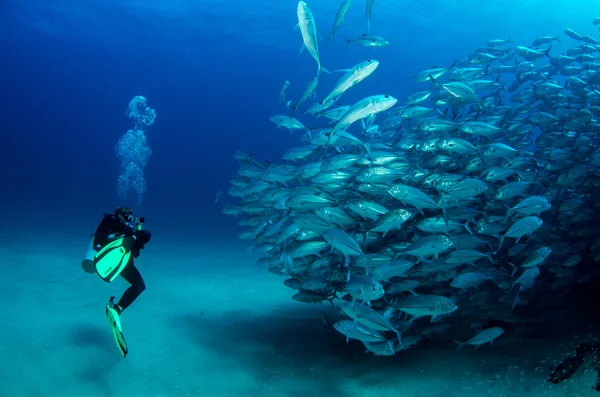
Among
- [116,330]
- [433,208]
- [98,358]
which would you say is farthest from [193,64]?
[433,208]

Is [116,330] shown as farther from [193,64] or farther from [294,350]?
[193,64]

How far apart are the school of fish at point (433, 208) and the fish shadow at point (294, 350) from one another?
495mm

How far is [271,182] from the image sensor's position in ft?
24.0

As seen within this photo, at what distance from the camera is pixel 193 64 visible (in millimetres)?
44594

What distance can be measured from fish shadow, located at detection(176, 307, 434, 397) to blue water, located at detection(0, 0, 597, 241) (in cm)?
1571

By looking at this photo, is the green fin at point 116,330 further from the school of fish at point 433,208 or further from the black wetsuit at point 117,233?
the school of fish at point 433,208

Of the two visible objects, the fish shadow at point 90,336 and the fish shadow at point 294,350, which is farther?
the fish shadow at point 90,336

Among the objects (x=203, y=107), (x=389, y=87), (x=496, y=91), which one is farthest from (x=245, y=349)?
(x=203, y=107)

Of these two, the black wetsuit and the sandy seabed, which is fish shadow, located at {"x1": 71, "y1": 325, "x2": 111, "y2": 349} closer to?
the sandy seabed

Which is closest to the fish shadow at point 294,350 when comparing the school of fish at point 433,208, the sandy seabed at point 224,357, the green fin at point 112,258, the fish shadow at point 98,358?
the sandy seabed at point 224,357

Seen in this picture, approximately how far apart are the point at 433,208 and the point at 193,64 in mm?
44825

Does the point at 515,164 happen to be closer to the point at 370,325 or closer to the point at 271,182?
the point at 370,325

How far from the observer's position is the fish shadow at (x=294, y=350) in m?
5.42

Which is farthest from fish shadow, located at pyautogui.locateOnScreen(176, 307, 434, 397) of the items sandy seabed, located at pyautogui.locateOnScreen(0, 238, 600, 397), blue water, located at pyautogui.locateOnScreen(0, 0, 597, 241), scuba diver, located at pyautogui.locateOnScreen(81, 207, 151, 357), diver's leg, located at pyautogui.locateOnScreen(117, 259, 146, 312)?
blue water, located at pyautogui.locateOnScreen(0, 0, 597, 241)
